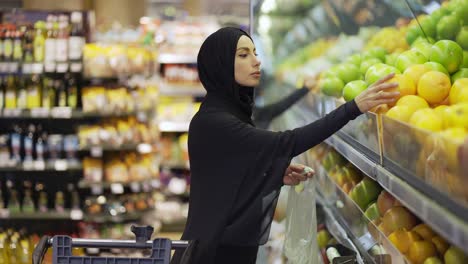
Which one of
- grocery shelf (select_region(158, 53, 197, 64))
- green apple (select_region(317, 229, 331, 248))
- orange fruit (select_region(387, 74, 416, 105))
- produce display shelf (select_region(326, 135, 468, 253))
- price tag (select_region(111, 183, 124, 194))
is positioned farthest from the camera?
grocery shelf (select_region(158, 53, 197, 64))

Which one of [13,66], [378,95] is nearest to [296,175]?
[378,95]

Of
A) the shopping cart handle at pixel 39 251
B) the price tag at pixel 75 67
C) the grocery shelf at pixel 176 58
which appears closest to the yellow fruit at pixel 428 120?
the shopping cart handle at pixel 39 251

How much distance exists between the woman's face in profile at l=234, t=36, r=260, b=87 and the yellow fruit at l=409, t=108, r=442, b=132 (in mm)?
859

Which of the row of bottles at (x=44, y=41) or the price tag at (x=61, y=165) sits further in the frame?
the price tag at (x=61, y=165)

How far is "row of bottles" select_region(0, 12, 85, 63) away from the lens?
6.30 metres

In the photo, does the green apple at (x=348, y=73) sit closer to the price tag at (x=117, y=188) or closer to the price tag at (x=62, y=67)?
the price tag at (x=62, y=67)

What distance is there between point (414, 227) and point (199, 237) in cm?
78

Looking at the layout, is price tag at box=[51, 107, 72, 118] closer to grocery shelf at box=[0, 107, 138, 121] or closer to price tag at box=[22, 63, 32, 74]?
grocery shelf at box=[0, 107, 138, 121]

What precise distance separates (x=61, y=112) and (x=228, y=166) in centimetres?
404

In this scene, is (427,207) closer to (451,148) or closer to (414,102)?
(451,148)

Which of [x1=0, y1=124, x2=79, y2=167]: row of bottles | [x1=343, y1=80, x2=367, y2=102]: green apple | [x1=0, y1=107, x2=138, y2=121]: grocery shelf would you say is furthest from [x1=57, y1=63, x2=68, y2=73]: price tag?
[x1=343, y1=80, x2=367, y2=102]: green apple

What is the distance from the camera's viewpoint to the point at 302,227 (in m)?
2.84

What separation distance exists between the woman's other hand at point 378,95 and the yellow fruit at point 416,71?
0.06 metres

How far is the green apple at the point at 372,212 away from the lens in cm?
238
